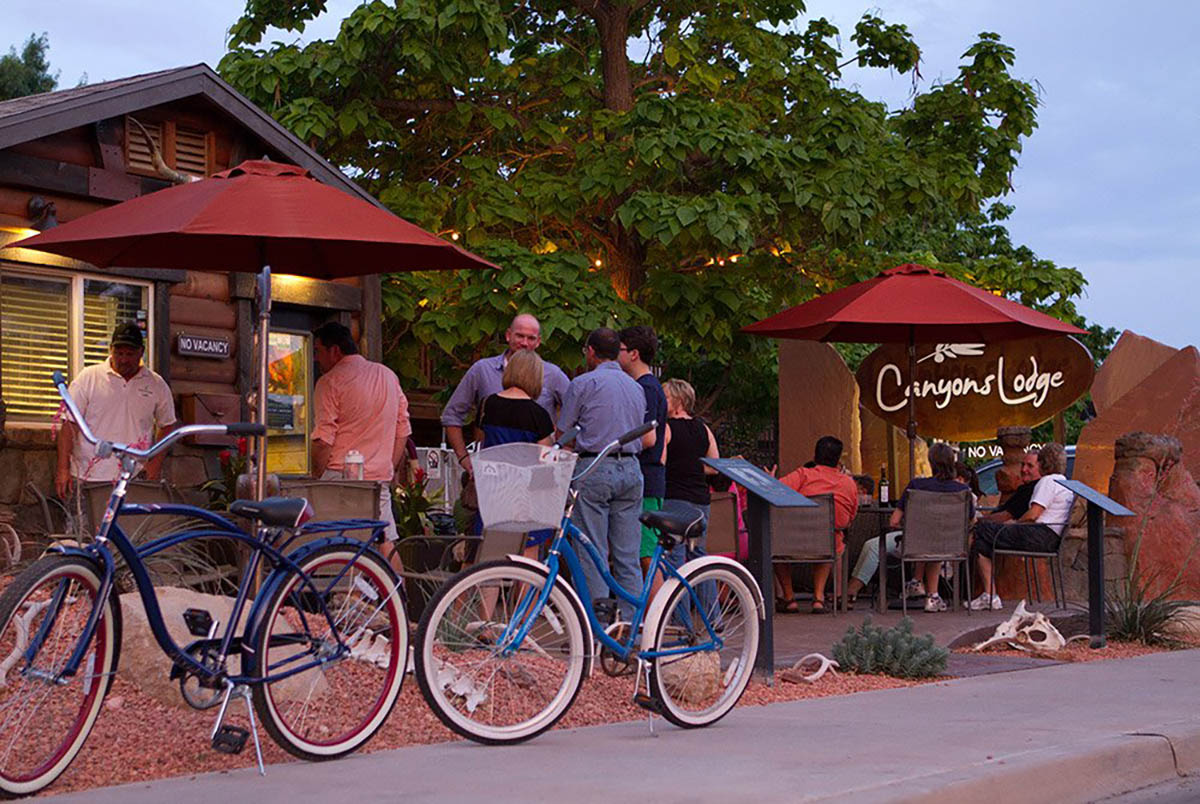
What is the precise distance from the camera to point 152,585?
567 centimetres

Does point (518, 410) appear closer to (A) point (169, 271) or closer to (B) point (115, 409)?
(B) point (115, 409)

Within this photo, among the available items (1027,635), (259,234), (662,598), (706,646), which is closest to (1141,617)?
(1027,635)

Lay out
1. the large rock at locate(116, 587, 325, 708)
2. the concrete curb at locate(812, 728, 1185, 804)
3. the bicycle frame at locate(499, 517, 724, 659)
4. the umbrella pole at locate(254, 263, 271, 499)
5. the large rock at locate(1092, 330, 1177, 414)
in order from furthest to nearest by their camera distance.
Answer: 1. the large rock at locate(1092, 330, 1177, 414)
2. the umbrella pole at locate(254, 263, 271, 499)
3. the large rock at locate(116, 587, 325, 708)
4. the bicycle frame at locate(499, 517, 724, 659)
5. the concrete curb at locate(812, 728, 1185, 804)

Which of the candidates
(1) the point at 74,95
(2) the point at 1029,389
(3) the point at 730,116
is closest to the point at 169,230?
(1) the point at 74,95

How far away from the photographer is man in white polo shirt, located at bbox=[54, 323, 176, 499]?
32.2 ft

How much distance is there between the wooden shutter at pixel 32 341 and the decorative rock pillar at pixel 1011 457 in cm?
802

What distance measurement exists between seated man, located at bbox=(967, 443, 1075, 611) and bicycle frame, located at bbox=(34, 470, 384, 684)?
7.99 metres

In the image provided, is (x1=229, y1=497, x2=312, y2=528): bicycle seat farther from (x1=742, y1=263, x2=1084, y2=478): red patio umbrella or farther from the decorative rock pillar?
the decorative rock pillar

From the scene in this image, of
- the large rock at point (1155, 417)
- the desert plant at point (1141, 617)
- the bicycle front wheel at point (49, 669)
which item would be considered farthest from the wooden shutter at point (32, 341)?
the large rock at point (1155, 417)

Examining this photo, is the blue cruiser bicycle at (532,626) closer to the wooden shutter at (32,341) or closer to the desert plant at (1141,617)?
the desert plant at (1141,617)

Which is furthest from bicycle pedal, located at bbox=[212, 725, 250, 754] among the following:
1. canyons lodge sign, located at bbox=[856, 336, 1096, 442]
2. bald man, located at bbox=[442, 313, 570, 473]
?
canyons lodge sign, located at bbox=[856, 336, 1096, 442]

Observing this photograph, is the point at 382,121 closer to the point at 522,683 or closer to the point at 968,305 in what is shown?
the point at 968,305

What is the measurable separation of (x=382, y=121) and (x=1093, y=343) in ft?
123

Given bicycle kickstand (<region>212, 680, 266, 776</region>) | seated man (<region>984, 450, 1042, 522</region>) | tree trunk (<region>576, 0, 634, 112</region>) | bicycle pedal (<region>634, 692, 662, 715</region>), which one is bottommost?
bicycle pedal (<region>634, 692, 662, 715</region>)
